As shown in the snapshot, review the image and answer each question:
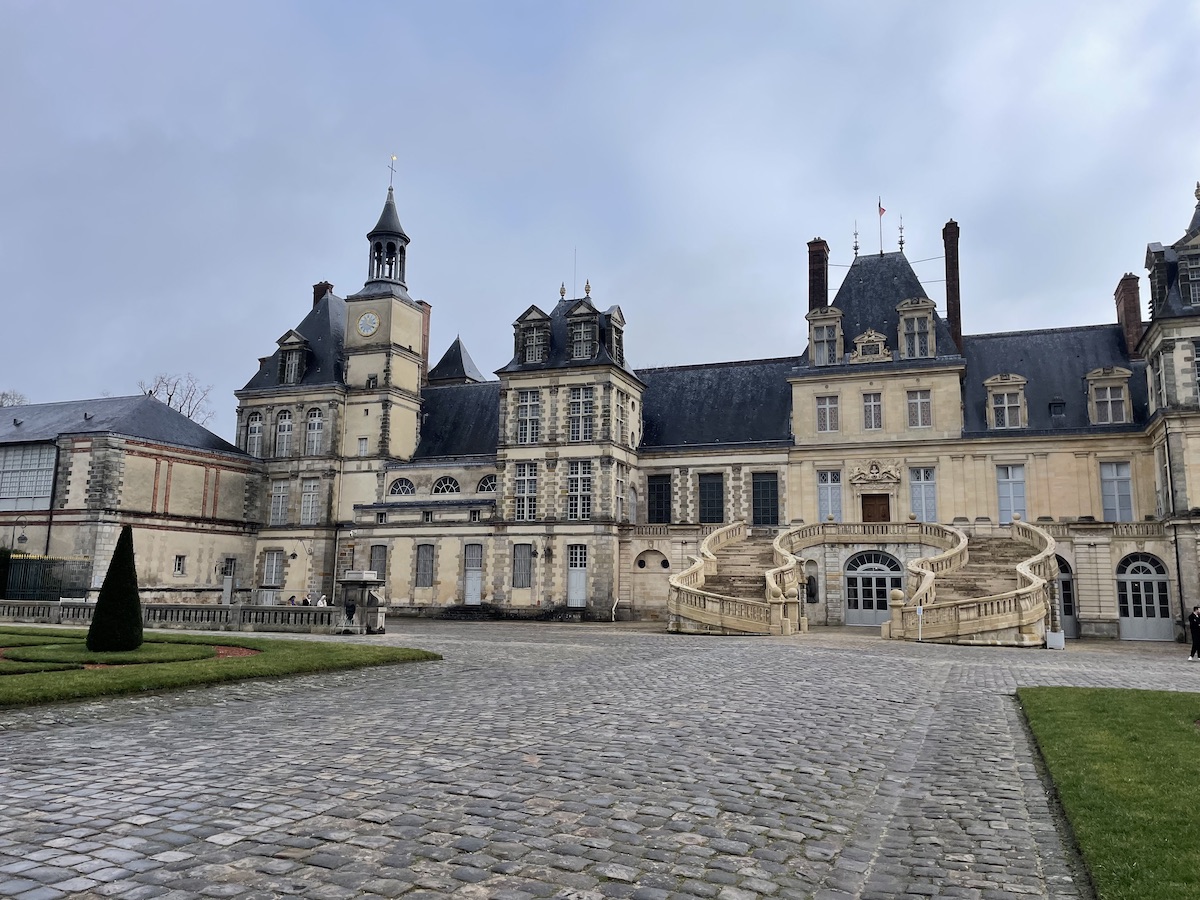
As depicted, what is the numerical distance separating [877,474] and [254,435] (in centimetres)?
2977

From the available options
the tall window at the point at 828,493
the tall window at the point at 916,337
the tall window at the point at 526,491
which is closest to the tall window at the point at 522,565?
the tall window at the point at 526,491

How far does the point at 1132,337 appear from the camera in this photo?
3719cm

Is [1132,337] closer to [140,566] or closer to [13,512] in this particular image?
[140,566]

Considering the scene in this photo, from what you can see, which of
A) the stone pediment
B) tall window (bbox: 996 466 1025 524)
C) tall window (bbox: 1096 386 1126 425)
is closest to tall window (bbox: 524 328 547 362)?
the stone pediment

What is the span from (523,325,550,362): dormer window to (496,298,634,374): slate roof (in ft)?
0.88

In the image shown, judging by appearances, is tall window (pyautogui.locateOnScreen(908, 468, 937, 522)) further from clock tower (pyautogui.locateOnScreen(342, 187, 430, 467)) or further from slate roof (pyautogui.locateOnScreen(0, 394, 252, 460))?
slate roof (pyautogui.locateOnScreen(0, 394, 252, 460))

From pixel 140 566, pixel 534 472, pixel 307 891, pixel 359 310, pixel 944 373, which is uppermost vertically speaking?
pixel 359 310

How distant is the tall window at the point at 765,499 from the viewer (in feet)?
128

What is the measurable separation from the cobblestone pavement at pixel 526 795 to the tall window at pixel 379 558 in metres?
28.7

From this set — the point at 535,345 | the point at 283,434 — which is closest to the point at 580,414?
the point at 535,345

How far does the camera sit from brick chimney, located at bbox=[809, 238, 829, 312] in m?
40.8

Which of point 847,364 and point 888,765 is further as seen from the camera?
point 847,364

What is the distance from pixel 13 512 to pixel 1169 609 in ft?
150

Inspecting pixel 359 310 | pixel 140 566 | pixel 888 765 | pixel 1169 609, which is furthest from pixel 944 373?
pixel 140 566
